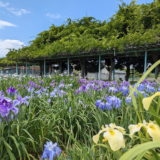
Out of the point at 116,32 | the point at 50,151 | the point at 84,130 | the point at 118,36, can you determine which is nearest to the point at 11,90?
the point at 84,130

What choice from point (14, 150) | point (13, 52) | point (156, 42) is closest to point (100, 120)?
point (14, 150)

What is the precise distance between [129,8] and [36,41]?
10730 millimetres

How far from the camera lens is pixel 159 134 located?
1.94 feet

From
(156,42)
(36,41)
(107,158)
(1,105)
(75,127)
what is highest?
(36,41)

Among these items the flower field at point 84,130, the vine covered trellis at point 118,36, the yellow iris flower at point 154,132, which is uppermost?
the vine covered trellis at point 118,36

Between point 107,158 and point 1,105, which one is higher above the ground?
point 1,105

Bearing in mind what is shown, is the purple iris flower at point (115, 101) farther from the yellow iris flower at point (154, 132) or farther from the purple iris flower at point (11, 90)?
the purple iris flower at point (11, 90)

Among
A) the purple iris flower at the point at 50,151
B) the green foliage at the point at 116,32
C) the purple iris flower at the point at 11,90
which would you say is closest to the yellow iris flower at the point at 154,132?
the purple iris flower at the point at 50,151

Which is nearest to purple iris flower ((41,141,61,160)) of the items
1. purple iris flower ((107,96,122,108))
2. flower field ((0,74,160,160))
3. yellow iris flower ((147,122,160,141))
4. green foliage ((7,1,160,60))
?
flower field ((0,74,160,160))

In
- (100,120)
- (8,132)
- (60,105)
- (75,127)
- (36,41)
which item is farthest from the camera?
(36,41)

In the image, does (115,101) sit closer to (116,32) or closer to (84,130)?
(84,130)

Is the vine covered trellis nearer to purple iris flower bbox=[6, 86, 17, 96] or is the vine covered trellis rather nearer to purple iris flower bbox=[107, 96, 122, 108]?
purple iris flower bbox=[107, 96, 122, 108]

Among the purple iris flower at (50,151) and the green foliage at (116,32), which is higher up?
the green foliage at (116,32)

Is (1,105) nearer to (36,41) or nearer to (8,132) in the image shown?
(8,132)
